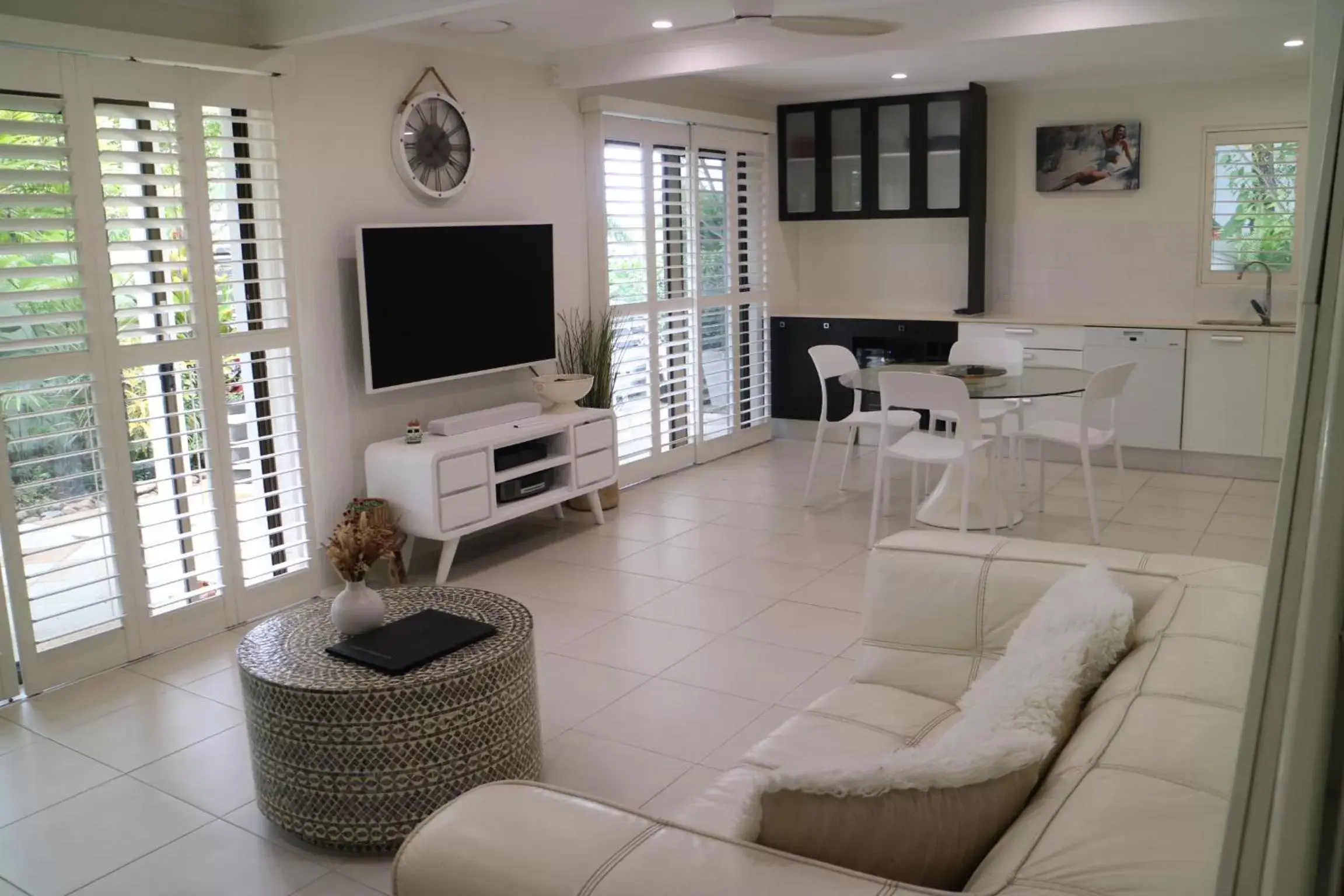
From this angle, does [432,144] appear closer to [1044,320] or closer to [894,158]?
[894,158]

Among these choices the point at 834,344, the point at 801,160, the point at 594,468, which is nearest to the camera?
the point at 594,468

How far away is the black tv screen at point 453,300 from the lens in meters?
4.53

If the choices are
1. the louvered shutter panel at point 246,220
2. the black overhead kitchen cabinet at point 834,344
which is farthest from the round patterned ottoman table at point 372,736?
the black overhead kitchen cabinet at point 834,344

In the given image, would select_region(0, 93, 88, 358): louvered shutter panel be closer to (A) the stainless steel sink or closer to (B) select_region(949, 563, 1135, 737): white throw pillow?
(B) select_region(949, 563, 1135, 737): white throw pillow

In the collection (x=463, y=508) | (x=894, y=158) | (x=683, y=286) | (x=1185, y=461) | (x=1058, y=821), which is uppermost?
(x=894, y=158)

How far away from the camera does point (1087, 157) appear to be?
6871 mm

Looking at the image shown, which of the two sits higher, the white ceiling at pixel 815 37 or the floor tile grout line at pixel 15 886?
the white ceiling at pixel 815 37

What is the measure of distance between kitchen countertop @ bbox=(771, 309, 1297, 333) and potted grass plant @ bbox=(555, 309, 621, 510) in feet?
6.96

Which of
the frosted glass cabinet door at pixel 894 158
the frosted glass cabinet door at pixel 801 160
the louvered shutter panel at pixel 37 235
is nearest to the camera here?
the louvered shutter panel at pixel 37 235

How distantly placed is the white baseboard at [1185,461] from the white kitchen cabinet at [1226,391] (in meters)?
0.08

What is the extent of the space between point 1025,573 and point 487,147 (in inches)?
144

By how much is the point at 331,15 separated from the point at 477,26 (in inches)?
30.5

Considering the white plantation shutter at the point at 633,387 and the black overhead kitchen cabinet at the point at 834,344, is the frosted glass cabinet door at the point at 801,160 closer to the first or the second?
the black overhead kitchen cabinet at the point at 834,344

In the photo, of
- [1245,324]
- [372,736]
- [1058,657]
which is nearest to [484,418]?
[372,736]
